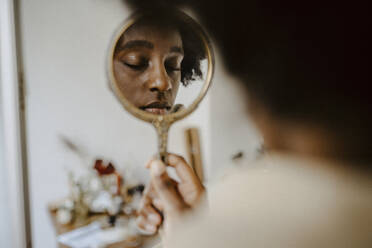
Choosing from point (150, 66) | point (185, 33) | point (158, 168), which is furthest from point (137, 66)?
point (158, 168)

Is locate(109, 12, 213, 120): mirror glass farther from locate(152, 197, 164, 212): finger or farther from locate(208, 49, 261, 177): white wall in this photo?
locate(152, 197, 164, 212): finger

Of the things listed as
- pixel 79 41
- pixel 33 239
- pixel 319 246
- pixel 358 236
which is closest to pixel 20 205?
pixel 33 239

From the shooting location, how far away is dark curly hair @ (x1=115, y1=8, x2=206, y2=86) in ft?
2.12

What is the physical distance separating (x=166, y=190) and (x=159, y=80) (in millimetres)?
265

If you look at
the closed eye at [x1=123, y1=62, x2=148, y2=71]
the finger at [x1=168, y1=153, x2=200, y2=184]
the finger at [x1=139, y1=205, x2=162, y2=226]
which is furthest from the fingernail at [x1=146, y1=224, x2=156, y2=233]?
the closed eye at [x1=123, y1=62, x2=148, y2=71]

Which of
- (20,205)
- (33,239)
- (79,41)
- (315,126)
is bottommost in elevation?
(33,239)

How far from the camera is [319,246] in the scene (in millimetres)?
682

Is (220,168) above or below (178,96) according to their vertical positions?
below

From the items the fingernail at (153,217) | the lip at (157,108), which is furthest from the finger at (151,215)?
the lip at (157,108)

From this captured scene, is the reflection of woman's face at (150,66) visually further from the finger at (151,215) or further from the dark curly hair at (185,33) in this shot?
the finger at (151,215)

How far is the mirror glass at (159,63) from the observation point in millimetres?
626

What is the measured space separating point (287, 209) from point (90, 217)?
717 mm

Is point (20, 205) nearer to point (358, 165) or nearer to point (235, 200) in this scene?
point (235, 200)

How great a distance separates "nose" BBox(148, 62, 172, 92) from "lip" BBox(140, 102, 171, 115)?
3cm
